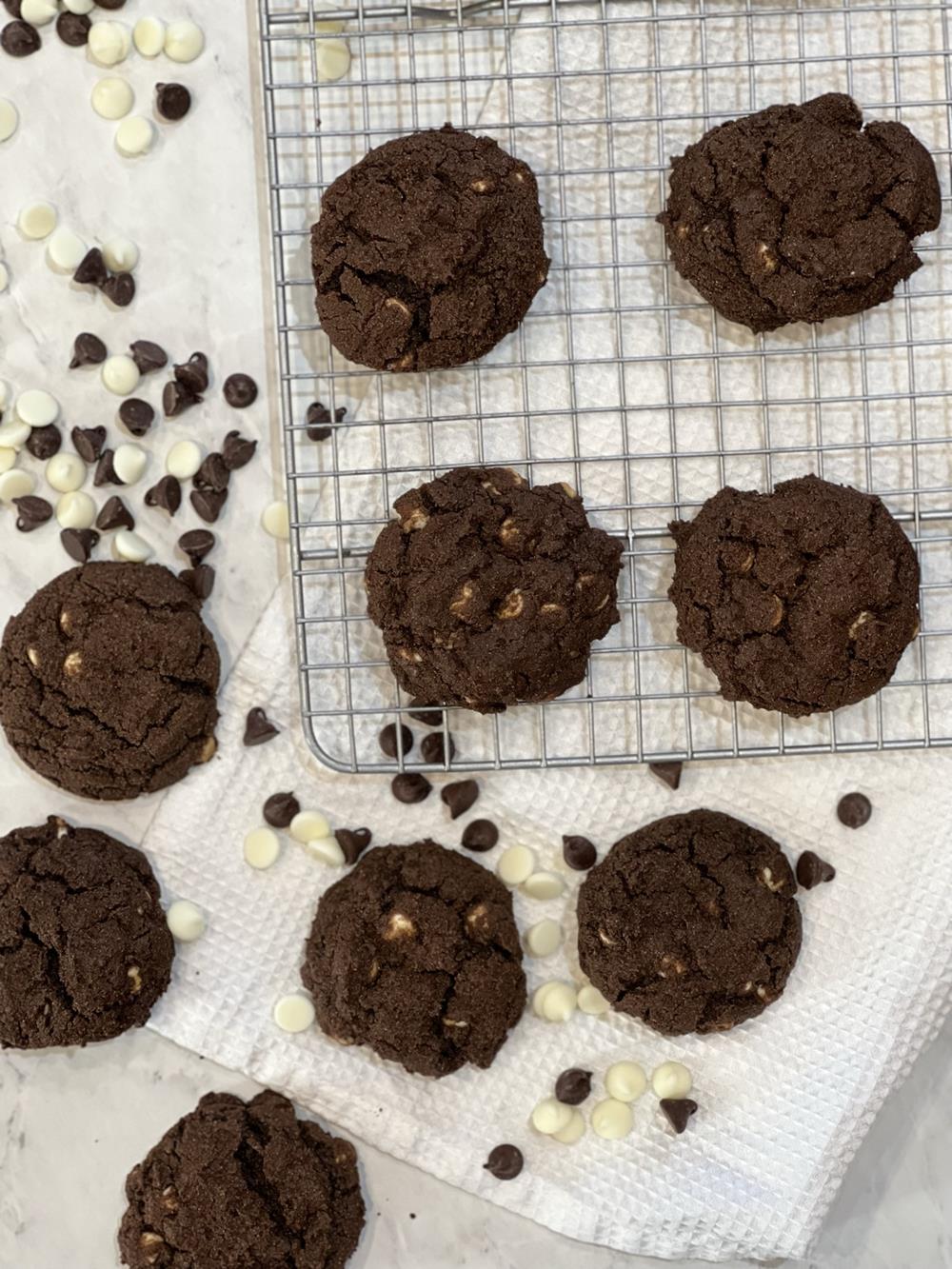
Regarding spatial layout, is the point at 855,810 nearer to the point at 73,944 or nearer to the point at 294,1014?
the point at 294,1014

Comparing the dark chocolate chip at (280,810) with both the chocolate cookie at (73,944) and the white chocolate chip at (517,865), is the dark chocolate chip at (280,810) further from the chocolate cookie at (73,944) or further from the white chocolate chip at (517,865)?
the white chocolate chip at (517,865)

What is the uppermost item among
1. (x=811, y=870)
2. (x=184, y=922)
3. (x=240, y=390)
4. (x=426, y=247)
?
(x=426, y=247)

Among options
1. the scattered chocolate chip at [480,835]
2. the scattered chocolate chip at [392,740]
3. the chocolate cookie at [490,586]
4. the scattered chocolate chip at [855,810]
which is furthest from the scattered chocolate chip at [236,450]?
the scattered chocolate chip at [855,810]

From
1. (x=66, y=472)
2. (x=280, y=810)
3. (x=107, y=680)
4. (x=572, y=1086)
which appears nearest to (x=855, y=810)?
(x=572, y=1086)

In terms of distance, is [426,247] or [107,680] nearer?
[426,247]

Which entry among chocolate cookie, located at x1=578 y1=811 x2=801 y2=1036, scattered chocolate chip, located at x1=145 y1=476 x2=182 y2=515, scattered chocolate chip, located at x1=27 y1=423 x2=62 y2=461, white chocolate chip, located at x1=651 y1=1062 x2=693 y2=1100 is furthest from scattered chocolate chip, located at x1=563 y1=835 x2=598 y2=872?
scattered chocolate chip, located at x1=27 y1=423 x2=62 y2=461
